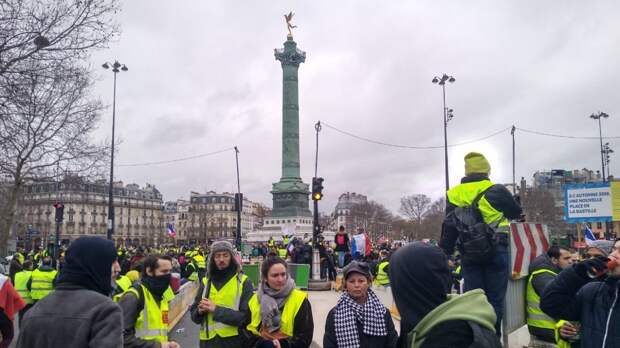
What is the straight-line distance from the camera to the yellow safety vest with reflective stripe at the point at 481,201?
446 cm

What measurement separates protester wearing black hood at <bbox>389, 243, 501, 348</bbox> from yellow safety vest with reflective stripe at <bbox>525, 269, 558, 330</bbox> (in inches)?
109

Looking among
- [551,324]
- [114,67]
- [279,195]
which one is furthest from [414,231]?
[551,324]

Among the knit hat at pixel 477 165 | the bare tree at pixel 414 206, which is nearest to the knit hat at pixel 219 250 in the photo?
the knit hat at pixel 477 165

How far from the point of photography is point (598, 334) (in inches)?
110

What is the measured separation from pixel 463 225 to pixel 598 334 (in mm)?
1832

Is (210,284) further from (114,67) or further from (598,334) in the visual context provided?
(114,67)

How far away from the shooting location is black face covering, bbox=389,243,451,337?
7.50ft

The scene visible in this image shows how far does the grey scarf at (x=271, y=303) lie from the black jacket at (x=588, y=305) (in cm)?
199

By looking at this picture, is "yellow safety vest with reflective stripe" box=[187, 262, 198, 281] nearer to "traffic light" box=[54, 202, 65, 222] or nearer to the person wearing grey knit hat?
"traffic light" box=[54, 202, 65, 222]

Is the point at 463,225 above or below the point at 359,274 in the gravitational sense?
above

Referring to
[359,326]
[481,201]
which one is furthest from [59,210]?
[359,326]

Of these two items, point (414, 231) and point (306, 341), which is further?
point (414, 231)

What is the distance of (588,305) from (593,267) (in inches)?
14.3

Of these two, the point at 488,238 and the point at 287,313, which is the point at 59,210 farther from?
the point at 488,238
